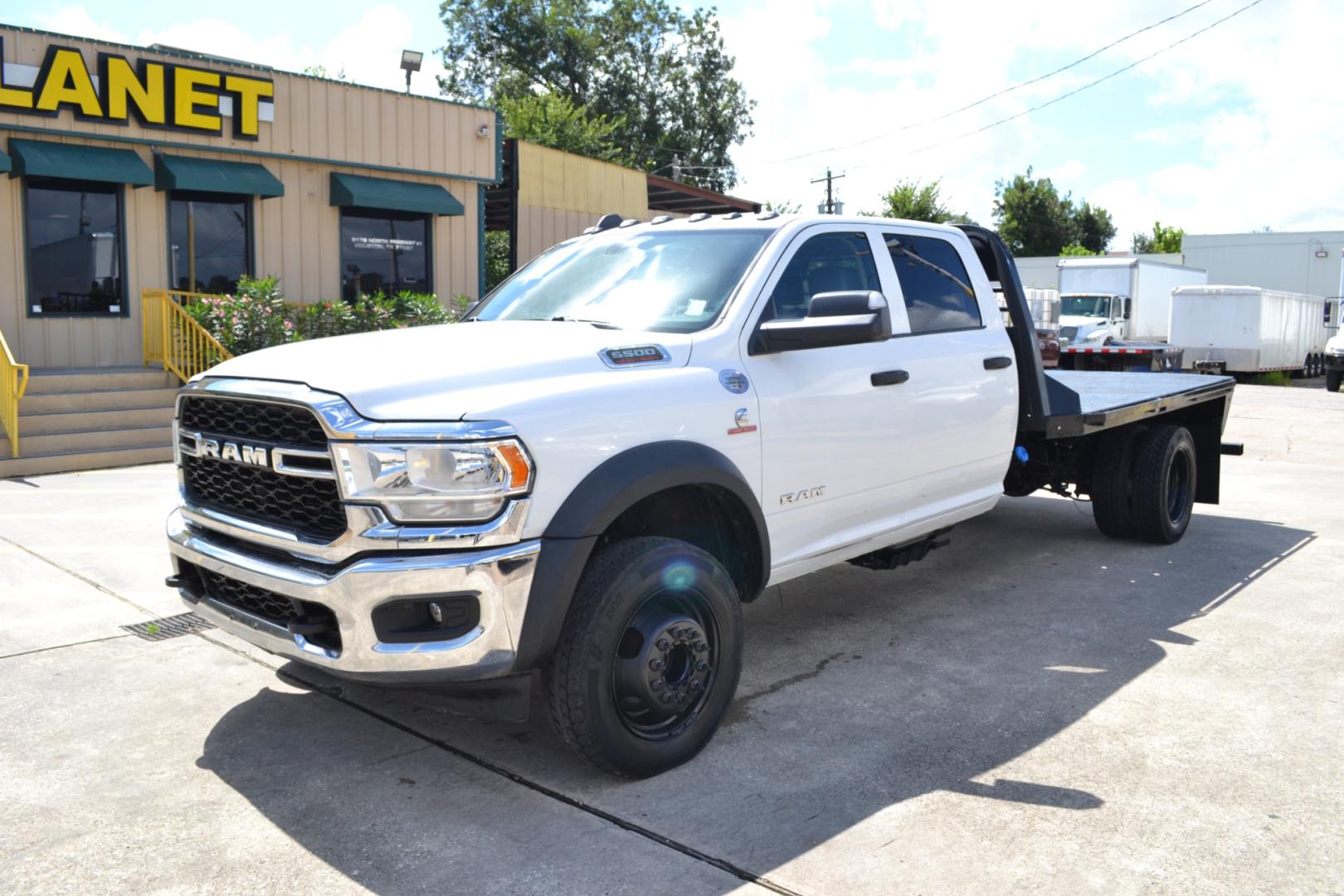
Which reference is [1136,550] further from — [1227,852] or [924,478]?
→ [1227,852]

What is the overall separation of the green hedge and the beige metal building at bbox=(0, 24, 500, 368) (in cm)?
87

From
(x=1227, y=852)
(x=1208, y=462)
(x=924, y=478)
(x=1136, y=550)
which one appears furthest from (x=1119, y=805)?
(x=1208, y=462)

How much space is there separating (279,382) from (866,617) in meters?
3.36

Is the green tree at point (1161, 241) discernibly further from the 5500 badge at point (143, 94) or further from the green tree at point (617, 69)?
the 5500 badge at point (143, 94)

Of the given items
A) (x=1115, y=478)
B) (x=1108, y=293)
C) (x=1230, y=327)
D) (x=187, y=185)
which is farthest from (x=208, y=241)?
(x=1230, y=327)

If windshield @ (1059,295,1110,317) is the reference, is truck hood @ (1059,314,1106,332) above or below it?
below

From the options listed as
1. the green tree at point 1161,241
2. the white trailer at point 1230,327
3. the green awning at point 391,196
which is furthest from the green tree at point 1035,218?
the green awning at point 391,196

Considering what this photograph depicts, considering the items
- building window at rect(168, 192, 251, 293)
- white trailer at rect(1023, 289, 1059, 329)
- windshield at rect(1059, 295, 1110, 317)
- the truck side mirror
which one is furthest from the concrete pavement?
windshield at rect(1059, 295, 1110, 317)

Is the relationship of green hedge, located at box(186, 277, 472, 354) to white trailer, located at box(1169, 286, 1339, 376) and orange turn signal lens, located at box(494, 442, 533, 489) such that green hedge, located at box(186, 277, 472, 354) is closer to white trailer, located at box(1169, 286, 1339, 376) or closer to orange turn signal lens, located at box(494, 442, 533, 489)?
orange turn signal lens, located at box(494, 442, 533, 489)

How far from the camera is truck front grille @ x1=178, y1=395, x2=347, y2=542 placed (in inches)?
137

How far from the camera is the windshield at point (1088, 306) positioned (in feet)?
90.1

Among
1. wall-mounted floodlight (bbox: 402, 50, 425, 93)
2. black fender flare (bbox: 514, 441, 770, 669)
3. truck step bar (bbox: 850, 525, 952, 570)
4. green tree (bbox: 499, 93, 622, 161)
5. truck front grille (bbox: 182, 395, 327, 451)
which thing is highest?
green tree (bbox: 499, 93, 622, 161)

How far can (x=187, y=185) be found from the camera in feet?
47.0

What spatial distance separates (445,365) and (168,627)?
282 centimetres
